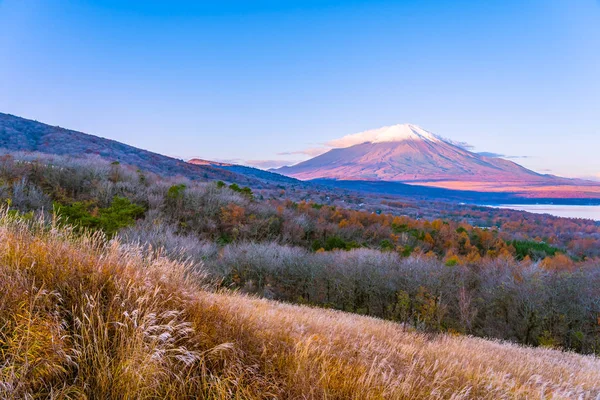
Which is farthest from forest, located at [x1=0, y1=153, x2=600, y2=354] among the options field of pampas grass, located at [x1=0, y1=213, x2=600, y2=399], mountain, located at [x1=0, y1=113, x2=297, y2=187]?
mountain, located at [x1=0, y1=113, x2=297, y2=187]

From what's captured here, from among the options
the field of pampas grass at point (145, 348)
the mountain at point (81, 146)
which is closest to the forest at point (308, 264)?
the field of pampas grass at point (145, 348)

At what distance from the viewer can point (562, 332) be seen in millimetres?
25094

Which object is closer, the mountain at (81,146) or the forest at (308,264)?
the forest at (308,264)

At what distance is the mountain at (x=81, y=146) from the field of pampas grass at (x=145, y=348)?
79300 mm

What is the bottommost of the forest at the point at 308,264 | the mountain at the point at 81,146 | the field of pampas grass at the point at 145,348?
the forest at the point at 308,264

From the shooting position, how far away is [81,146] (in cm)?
8344

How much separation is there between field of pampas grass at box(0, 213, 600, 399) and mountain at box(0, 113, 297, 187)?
79.3 metres

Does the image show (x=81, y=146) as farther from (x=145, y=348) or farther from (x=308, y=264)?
(x=145, y=348)

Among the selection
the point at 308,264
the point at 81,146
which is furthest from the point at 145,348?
the point at 81,146

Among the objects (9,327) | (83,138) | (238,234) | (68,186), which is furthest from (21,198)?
(83,138)

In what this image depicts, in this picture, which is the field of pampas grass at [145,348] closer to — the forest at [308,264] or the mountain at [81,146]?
the forest at [308,264]

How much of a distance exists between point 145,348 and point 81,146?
9431cm

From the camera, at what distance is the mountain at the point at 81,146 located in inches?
3103

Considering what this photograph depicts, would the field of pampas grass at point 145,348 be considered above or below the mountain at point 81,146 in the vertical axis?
below
